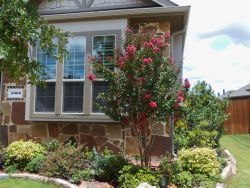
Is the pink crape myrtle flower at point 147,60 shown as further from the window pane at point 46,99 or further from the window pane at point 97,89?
the window pane at point 46,99

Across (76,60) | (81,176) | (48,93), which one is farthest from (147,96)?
(48,93)

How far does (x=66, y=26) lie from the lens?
35.2ft

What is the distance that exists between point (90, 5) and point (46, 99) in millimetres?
3221

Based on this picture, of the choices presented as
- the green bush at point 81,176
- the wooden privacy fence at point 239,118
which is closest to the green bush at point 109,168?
the green bush at point 81,176

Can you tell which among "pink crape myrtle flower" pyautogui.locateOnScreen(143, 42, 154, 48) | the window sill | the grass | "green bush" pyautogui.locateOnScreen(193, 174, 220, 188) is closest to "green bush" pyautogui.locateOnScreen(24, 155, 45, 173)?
the grass

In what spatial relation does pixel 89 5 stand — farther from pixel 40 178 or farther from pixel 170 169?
pixel 170 169

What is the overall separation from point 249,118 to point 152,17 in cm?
1632

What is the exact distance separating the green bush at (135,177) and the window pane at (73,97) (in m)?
3.24

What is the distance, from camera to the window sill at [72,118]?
9977mm

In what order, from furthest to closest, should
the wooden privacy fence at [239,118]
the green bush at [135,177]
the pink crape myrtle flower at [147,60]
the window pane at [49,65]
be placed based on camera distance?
the wooden privacy fence at [239,118], the window pane at [49,65], the pink crape myrtle flower at [147,60], the green bush at [135,177]

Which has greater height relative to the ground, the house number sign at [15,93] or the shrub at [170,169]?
the house number sign at [15,93]

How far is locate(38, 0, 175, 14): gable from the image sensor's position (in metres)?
10.9

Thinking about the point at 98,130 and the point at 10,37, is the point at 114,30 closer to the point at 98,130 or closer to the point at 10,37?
the point at 98,130

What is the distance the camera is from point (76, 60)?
10539mm
